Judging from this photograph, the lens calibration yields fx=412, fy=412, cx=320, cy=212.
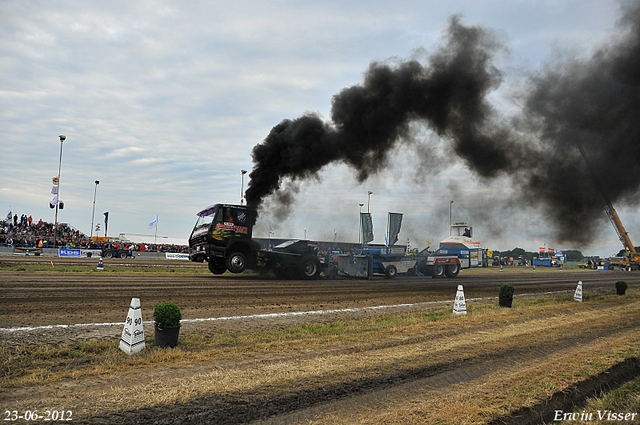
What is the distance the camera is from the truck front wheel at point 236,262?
1958cm

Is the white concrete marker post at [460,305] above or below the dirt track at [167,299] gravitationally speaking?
above

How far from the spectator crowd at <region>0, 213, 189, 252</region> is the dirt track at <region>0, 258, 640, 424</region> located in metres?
38.2

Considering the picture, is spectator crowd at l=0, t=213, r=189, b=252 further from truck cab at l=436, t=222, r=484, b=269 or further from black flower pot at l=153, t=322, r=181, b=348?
black flower pot at l=153, t=322, r=181, b=348

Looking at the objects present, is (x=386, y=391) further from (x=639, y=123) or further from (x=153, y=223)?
(x=153, y=223)

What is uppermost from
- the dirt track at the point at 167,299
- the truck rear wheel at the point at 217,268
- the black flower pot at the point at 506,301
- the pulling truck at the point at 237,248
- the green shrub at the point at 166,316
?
the pulling truck at the point at 237,248

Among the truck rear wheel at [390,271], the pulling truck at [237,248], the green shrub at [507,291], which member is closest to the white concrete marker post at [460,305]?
the green shrub at [507,291]

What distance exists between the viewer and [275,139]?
23.1 meters

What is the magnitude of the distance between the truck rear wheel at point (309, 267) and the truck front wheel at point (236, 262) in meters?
2.96

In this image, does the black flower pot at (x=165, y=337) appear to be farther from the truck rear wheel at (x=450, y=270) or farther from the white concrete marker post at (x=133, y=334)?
the truck rear wheel at (x=450, y=270)

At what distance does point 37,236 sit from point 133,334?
177ft

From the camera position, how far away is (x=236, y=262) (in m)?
19.7

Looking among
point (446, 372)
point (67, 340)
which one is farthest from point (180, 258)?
point (446, 372)

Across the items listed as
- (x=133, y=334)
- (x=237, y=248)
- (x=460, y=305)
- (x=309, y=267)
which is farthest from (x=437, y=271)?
(x=133, y=334)

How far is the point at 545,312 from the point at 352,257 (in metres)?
13.3
